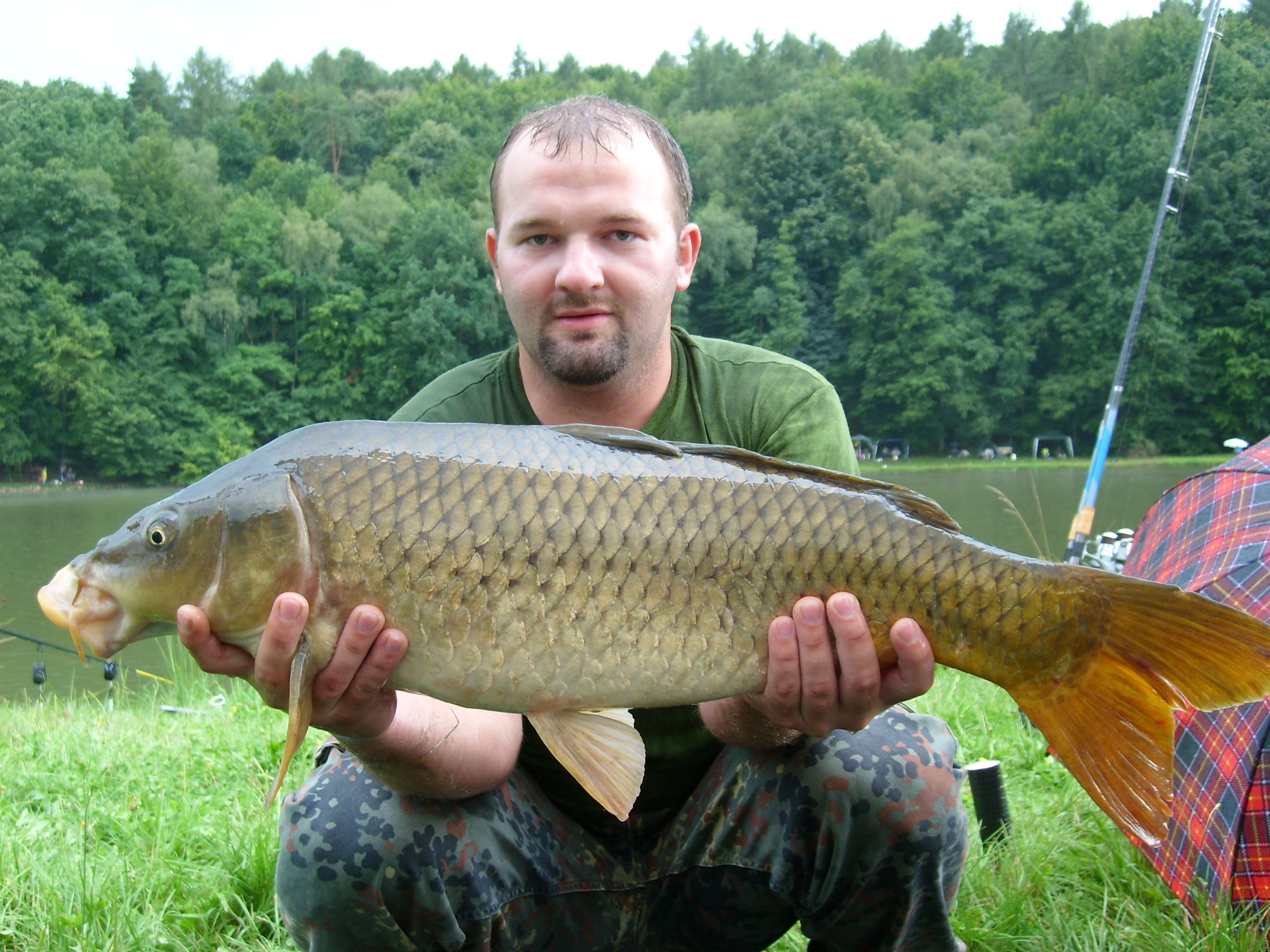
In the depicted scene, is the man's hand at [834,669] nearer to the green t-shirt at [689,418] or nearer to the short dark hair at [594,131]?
the green t-shirt at [689,418]

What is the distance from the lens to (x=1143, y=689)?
1308 mm

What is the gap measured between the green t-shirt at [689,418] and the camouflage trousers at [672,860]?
0.05 m

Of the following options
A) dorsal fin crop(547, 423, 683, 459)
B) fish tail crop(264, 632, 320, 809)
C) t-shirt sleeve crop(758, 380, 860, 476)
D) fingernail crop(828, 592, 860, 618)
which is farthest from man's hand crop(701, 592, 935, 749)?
fish tail crop(264, 632, 320, 809)

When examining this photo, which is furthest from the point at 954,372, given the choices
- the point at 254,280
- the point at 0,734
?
the point at 0,734

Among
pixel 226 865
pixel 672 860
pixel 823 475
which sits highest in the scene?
pixel 823 475

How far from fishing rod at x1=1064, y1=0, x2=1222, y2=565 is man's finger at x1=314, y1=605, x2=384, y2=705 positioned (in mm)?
A: 3816

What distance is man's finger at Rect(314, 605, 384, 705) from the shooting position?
1.22 m

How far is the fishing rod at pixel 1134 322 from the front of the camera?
178 inches

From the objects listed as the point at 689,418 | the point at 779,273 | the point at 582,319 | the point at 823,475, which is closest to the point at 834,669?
the point at 823,475

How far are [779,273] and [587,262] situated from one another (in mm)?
32707

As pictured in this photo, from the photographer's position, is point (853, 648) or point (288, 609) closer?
point (288, 609)

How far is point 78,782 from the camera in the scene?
2.62 metres

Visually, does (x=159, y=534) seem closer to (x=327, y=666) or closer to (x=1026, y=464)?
(x=327, y=666)

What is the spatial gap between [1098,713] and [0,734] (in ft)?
11.5
